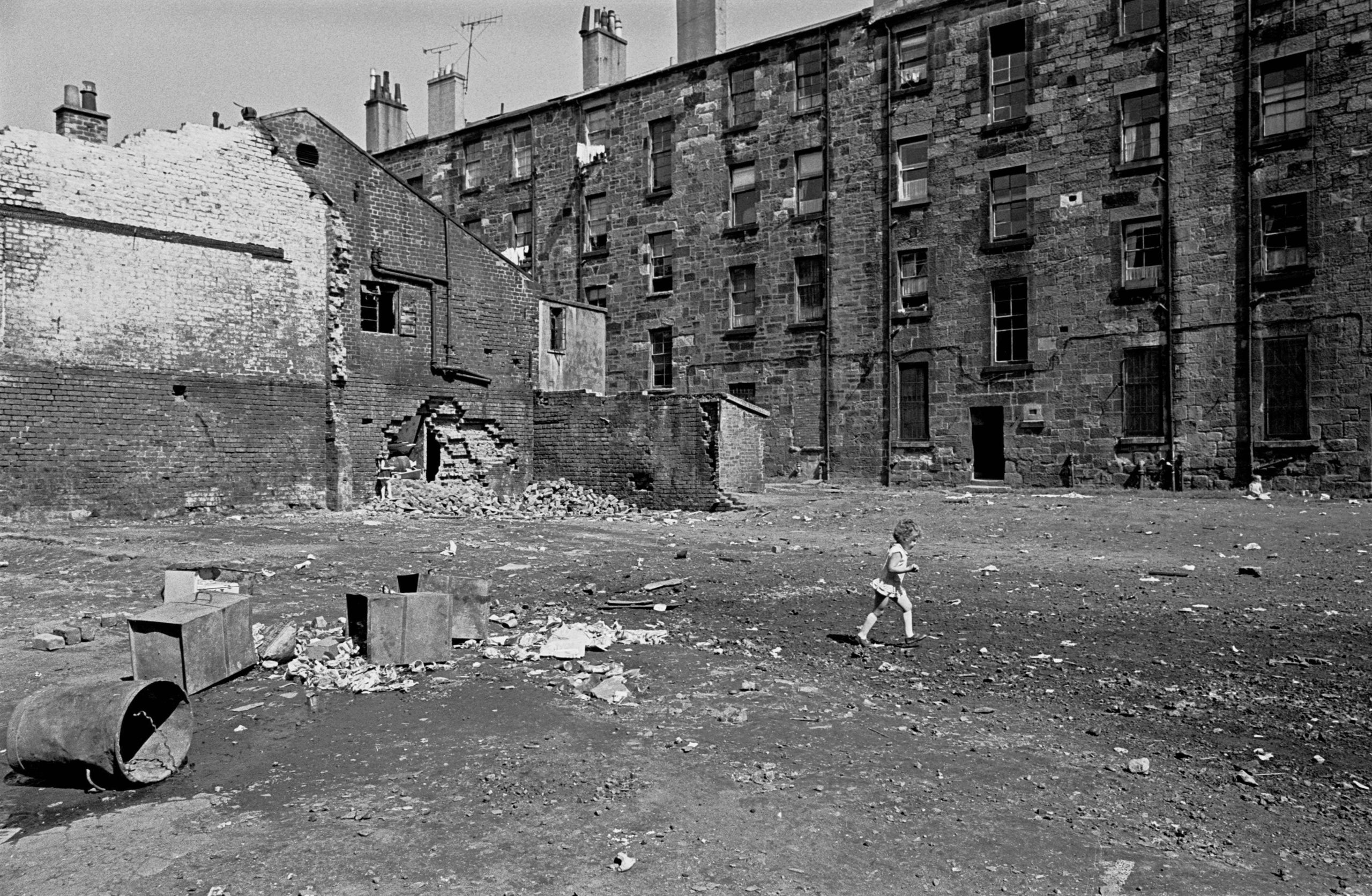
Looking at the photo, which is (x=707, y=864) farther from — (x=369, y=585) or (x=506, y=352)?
(x=506, y=352)

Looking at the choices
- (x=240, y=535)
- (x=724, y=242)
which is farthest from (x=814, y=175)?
(x=240, y=535)

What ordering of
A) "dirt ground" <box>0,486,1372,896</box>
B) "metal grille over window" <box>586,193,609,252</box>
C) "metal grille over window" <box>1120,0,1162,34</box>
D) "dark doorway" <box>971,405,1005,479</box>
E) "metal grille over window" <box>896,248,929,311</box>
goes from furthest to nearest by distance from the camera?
"metal grille over window" <box>586,193,609,252</box> < "metal grille over window" <box>896,248,929,311</box> < "dark doorway" <box>971,405,1005,479</box> < "metal grille over window" <box>1120,0,1162,34</box> < "dirt ground" <box>0,486,1372,896</box>

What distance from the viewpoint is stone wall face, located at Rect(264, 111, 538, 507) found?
18984 millimetres

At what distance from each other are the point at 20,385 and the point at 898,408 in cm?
1911

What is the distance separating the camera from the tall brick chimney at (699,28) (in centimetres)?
2881

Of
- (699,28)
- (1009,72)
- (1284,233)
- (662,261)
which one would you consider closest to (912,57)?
(1009,72)

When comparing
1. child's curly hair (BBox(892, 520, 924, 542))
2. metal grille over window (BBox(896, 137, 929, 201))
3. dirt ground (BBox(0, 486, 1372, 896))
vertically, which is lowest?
dirt ground (BBox(0, 486, 1372, 896))

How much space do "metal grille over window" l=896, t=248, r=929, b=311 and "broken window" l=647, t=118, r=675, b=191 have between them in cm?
828

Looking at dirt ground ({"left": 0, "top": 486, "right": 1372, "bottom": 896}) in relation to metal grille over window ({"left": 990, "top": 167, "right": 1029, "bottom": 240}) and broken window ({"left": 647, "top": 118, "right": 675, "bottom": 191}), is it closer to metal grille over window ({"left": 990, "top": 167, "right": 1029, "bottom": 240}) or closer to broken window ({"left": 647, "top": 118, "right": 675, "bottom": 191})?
metal grille over window ({"left": 990, "top": 167, "right": 1029, "bottom": 240})

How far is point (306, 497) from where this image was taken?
1852 centimetres

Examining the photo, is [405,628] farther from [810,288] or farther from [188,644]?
[810,288]

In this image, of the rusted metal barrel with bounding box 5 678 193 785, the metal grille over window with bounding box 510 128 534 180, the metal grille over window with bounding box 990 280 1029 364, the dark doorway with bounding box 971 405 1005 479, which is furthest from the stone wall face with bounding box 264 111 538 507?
the rusted metal barrel with bounding box 5 678 193 785

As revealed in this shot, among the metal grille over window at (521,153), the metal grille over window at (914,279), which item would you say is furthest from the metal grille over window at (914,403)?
the metal grille over window at (521,153)

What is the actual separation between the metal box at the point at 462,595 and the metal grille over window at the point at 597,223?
24.2 m
